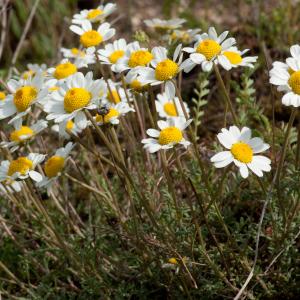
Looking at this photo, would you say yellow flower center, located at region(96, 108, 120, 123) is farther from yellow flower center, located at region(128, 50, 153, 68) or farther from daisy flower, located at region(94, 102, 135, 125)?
yellow flower center, located at region(128, 50, 153, 68)

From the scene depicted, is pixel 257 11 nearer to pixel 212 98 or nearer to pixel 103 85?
pixel 212 98

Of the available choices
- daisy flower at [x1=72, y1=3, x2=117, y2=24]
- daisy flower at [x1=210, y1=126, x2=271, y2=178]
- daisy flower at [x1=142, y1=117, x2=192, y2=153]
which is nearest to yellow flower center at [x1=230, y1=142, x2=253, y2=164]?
daisy flower at [x1=210, y1=126, x2=271, y2=178]

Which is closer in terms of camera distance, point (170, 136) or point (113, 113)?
point (170, 136)

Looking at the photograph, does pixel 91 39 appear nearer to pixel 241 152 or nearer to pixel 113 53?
pixel 113 53

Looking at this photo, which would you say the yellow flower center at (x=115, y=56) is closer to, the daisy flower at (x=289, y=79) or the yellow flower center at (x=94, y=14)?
the yellow flower center at (x=94, y=14)

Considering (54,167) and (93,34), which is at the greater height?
(93,34)

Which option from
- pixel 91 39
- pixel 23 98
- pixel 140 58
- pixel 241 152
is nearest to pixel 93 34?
pixel 91 39
